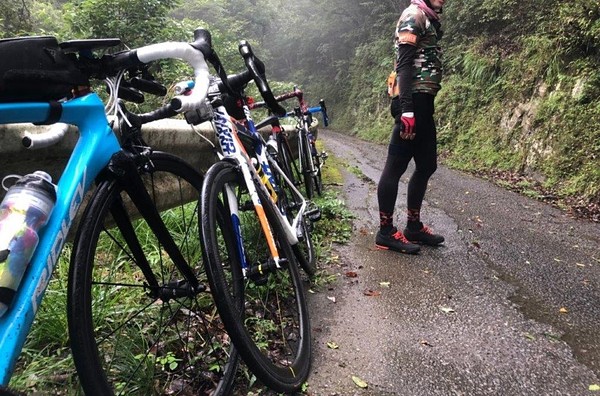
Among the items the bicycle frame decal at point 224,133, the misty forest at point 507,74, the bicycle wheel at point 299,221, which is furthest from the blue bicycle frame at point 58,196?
the misty forest at point 507,74

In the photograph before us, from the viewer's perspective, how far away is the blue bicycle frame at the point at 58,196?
0.94 m

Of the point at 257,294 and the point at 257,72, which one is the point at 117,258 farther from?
the point at 257,72

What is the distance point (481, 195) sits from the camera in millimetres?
6090

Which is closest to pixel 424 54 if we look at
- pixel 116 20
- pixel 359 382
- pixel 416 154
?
pixel 416 154

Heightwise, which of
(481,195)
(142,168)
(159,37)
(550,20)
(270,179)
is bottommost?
(481,195)

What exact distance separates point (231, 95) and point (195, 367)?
1.54 m

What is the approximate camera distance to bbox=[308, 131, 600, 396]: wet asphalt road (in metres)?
1.93

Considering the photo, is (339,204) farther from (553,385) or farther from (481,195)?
(553,385)

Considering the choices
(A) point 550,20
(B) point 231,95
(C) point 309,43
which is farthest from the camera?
(C) point 309,43

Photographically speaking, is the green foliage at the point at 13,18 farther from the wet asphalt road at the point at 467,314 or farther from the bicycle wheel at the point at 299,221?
the wet asphalt road at the point at 467,314

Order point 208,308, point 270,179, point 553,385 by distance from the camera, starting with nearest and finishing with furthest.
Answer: point 553,385
point 208,308
point 270,179

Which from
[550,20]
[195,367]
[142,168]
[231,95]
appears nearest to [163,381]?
[195,367]

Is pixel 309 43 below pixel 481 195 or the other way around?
A: the other way around

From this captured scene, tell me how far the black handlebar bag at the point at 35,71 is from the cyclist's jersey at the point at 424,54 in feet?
8.93
